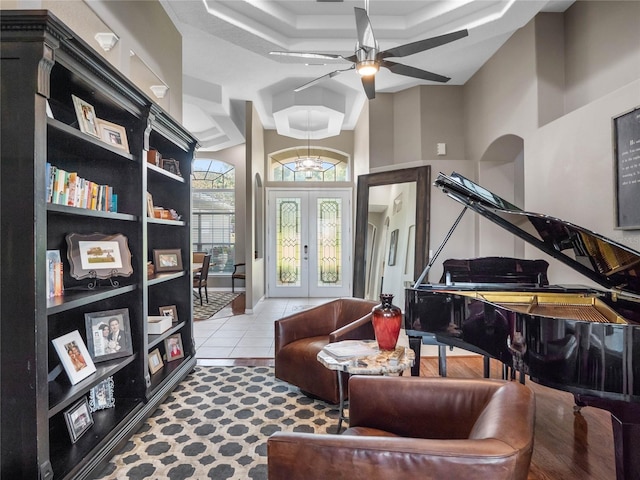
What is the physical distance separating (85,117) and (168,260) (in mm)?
1497

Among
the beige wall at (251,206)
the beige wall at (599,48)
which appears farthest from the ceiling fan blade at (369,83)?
the beige wall at (251,206)

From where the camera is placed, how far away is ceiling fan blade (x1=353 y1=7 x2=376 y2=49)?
2.70 meters

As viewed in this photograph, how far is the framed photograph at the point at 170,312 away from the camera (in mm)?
3383

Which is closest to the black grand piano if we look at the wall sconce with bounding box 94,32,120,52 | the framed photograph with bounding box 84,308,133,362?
the framed photograph with bounding box 84,308,133,362

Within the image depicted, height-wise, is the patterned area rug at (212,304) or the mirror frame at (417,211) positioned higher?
the mirror frame at (417,211)

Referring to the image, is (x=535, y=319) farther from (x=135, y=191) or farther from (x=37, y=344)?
(x=135, y=191)

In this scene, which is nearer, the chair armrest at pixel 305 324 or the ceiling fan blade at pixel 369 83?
the chair armrest at pixel 305 324

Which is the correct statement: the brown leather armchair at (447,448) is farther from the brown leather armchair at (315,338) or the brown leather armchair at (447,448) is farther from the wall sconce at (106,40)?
the wall sconce at (106,40)

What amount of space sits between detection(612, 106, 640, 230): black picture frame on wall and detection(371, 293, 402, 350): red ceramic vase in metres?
2.07

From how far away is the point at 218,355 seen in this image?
404 centimetres

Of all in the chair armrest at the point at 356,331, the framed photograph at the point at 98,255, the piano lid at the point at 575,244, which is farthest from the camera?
the chair armrest at the point at 356,331

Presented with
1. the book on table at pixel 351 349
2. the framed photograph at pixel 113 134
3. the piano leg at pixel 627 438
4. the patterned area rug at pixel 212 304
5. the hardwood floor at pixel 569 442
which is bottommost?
the hardwood floor at pixel 569 442

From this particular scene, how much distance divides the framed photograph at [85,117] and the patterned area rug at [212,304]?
4.07 meters

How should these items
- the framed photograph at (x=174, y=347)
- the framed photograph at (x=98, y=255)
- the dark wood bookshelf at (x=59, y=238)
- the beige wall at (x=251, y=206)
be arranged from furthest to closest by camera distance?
the beige wall at (x=251, y=206)
the framed photograph at (x=174, y=347)
the framed photograph at (x=98, y=255)
the dark wood bookshelf at (x=59, y=238)
